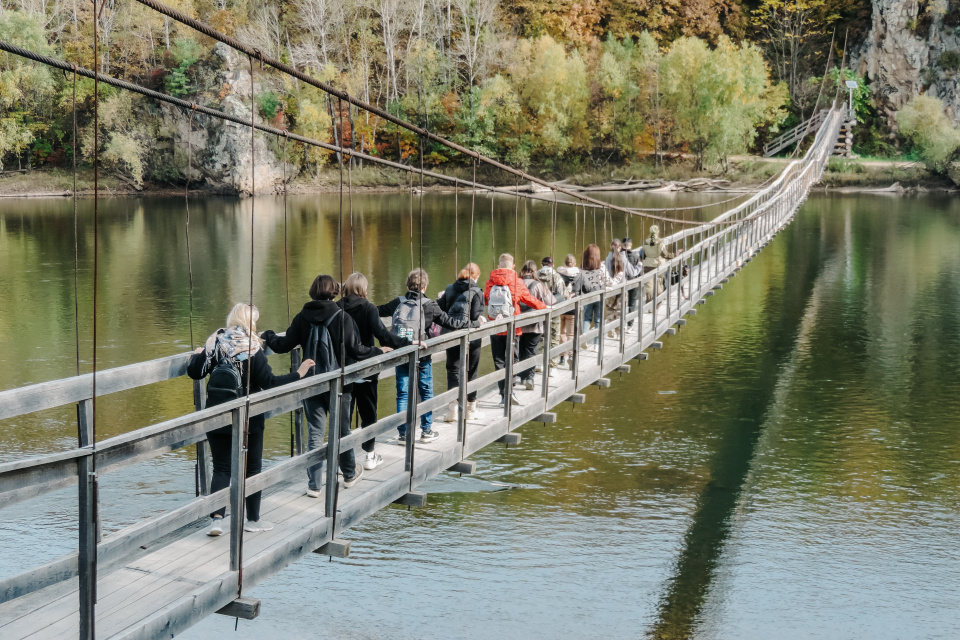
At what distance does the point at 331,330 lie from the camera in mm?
5961

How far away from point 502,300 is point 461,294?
97cm

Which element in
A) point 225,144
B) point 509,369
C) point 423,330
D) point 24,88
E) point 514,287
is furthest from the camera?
point 225,144

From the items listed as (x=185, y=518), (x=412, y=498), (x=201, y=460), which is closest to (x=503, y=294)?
(x=412, y=498)

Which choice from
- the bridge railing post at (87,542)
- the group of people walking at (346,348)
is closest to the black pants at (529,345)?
the group of people walking at (346,348)

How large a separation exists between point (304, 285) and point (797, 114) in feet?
144

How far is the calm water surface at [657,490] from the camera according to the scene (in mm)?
10891

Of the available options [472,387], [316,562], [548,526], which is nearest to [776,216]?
[548,526]

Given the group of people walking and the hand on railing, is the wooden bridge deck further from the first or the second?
the hand on railing

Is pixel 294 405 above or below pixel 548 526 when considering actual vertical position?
above

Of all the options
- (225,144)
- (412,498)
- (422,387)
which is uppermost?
(225,144)

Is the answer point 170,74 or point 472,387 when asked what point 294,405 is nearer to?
point 472,387

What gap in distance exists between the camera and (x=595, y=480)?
1444 centimetres

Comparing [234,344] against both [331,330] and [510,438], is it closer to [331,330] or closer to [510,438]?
[331,330]

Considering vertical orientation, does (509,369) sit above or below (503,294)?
below
